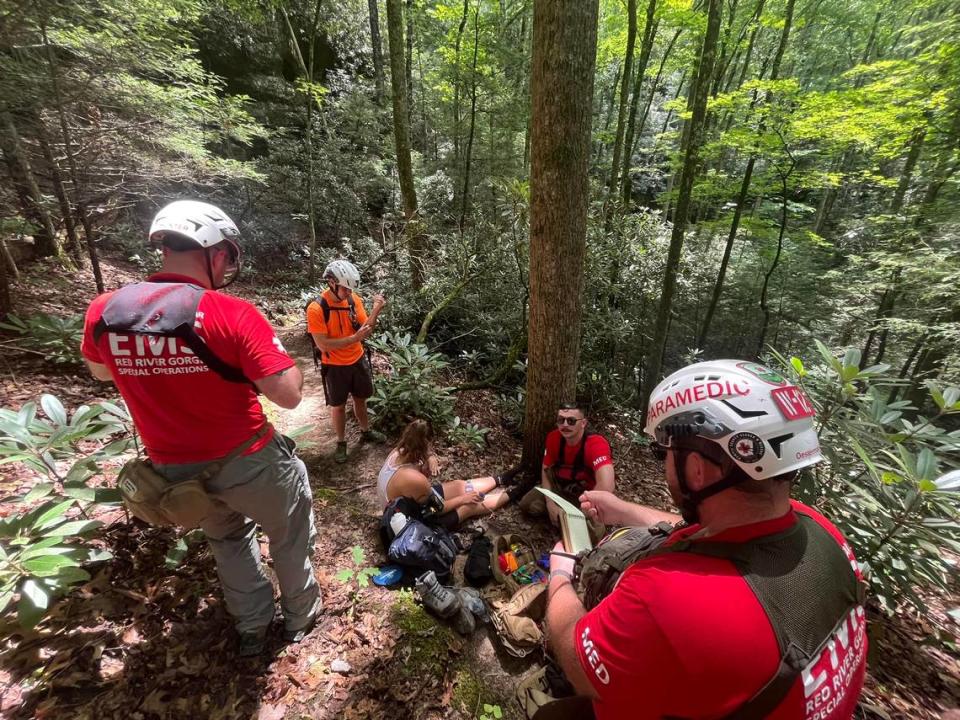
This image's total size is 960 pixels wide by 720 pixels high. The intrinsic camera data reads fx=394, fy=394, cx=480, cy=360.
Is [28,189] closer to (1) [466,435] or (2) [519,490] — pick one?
(1) [466,435]

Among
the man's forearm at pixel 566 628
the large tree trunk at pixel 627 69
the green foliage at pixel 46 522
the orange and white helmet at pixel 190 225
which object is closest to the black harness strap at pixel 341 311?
the green foliage at pixel 46 522

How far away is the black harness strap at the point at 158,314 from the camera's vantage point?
1854 millimetres

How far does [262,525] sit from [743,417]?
8.41 feet

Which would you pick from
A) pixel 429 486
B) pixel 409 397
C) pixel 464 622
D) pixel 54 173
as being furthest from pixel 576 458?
pixel 54 173

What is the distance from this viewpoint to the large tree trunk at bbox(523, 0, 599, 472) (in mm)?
3230

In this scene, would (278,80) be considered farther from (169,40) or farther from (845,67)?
(845,67)

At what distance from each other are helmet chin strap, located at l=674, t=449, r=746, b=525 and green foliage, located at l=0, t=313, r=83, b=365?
6990mm

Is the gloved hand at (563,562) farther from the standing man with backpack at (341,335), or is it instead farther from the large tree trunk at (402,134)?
the large tree trunk at (402,134)

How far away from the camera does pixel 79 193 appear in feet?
19.6

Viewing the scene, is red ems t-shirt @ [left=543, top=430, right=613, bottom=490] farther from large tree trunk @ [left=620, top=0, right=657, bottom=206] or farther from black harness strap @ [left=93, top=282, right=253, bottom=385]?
large tree trunk @ [left=620, top=0, right=657, bottom=206]

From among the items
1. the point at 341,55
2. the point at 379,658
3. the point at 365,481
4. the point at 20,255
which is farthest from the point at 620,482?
the point at 341,55

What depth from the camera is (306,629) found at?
2662mm

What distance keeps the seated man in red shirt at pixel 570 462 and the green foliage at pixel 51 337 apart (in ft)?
20.0

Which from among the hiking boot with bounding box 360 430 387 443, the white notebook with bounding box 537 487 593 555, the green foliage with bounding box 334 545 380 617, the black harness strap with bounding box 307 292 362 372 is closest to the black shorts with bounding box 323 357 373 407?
the black harness strap with bounding box 307 292 362 372
